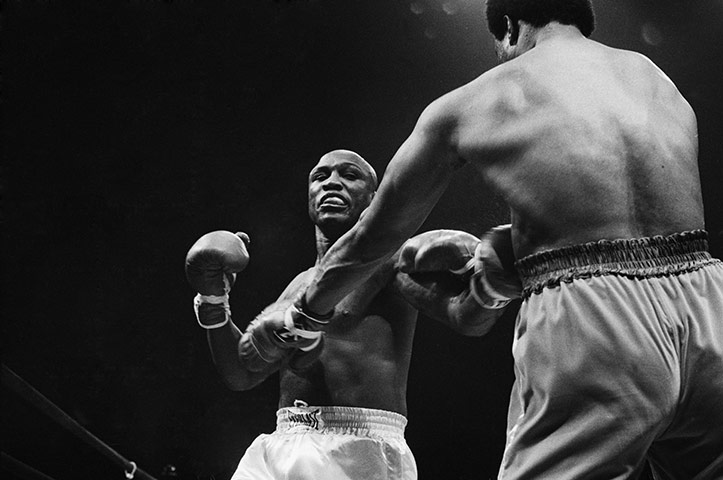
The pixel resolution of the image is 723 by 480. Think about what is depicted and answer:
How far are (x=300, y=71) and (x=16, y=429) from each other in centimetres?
191

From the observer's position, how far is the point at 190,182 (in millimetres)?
3658

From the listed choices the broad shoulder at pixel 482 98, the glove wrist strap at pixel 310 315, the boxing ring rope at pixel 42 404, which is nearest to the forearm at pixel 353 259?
the glove wrist strap at pixel 310 315

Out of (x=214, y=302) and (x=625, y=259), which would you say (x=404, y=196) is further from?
(x=214, y=302)

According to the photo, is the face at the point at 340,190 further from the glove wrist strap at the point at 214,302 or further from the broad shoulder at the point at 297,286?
the glove wrist strap at the point at 214,302

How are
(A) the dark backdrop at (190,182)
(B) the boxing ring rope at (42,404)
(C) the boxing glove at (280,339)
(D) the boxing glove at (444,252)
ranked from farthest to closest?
1. (A) the dark backdrop at (190,182)
2. (B) the boxing ring rope at (42,404)
3. (C) the boxing glove at (280,339)
4. (D) the boxing glove at (444,252)

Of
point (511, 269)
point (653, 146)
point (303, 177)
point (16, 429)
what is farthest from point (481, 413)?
point (653, 146)

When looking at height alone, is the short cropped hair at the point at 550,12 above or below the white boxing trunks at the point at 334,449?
above

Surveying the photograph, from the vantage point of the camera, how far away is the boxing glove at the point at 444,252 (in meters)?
1.60

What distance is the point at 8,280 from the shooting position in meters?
3.44

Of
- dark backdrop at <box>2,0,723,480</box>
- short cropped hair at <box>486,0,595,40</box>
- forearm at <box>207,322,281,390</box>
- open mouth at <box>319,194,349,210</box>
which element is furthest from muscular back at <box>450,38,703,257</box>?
dark backdrop at <box>2,0,723,480</box>

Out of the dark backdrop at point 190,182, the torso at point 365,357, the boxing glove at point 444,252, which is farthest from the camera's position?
the dark backdrop at point 190,182

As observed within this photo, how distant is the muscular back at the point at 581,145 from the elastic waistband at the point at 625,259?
0.05 ft

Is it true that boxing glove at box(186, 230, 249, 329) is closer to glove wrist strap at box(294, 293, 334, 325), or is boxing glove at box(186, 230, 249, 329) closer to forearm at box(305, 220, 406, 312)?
glove wrist strap at box(294, 293, 334, 325)

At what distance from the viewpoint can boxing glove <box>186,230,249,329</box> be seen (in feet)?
7.22
